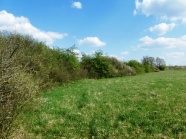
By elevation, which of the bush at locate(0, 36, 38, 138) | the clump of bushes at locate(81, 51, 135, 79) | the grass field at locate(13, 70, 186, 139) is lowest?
the grass field at locate(13, 70, 186, 139)

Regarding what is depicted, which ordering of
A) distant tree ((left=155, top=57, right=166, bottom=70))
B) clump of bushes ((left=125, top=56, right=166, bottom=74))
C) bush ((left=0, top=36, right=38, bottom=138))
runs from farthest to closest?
distant tree ((left=155, top=57, right=166, bottom=70)) → clump of bushes ((left=125, top=56, right=166, bottom=74)) → bush ((left=0, top=36, right=38, bottom=138))

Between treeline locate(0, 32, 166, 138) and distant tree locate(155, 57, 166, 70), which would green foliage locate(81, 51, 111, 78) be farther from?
distant tree locate(155, 57, 166, 70)

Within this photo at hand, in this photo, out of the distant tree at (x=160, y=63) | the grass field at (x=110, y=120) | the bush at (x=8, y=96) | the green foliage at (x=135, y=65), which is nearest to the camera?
the bush at (x=8, y=96)

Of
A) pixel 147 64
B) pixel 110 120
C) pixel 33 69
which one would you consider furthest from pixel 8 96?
pixel 147 64

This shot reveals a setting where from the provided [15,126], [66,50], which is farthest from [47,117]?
[66,50]

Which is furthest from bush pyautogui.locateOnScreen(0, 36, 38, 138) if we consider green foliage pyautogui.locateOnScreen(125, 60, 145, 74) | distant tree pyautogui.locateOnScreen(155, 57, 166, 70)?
distant tree pyautogui.locateOnScreen(155, 57, 166, 70)

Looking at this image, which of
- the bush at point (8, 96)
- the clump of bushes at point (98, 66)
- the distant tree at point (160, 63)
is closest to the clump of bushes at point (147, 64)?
the distant tree at point (160, 63)

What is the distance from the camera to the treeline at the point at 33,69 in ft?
23.3

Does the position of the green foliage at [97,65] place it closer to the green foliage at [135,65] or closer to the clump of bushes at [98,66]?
the clump of bushes at [98,66]

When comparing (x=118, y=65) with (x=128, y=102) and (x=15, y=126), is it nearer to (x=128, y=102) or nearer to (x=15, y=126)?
(x=128, y=102)

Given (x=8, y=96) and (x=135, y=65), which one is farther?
Answer: (x=135, y=65)

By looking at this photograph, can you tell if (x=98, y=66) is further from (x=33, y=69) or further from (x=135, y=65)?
(x=33, y=69)

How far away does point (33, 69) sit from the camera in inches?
800

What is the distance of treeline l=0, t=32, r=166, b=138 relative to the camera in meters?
7.09
